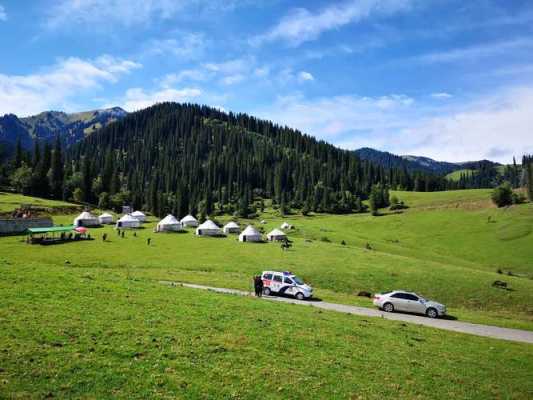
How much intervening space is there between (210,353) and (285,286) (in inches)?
820

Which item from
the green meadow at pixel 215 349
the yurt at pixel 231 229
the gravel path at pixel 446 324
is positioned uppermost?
the yurt at pixel 231 229

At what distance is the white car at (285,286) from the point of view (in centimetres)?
3306

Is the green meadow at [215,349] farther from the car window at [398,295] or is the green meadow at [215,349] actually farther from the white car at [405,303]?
the car window at [398,295]

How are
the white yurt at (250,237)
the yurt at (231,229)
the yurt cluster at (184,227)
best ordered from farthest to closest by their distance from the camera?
the yurt at (231,229), the yurt cluster at (184,227), the white yurt at (250,237)

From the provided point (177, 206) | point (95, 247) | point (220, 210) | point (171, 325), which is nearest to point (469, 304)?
point (171, 325)

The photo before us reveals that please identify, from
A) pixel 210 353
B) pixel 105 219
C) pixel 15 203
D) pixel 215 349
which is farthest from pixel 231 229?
pixel 210 353

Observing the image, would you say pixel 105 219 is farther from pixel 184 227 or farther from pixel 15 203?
pixel 15 203

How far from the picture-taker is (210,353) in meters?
13.6

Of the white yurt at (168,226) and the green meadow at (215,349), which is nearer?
the green meadow at (215,349)

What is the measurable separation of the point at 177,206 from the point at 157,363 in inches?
5388

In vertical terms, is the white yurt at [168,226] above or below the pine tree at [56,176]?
below

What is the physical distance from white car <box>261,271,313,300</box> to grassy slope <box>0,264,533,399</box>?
11.2 meters

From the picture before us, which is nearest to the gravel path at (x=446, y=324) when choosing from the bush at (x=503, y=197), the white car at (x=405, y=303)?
the white car at (x=405, y=303)

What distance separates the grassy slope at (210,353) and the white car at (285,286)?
11178 millimetres
